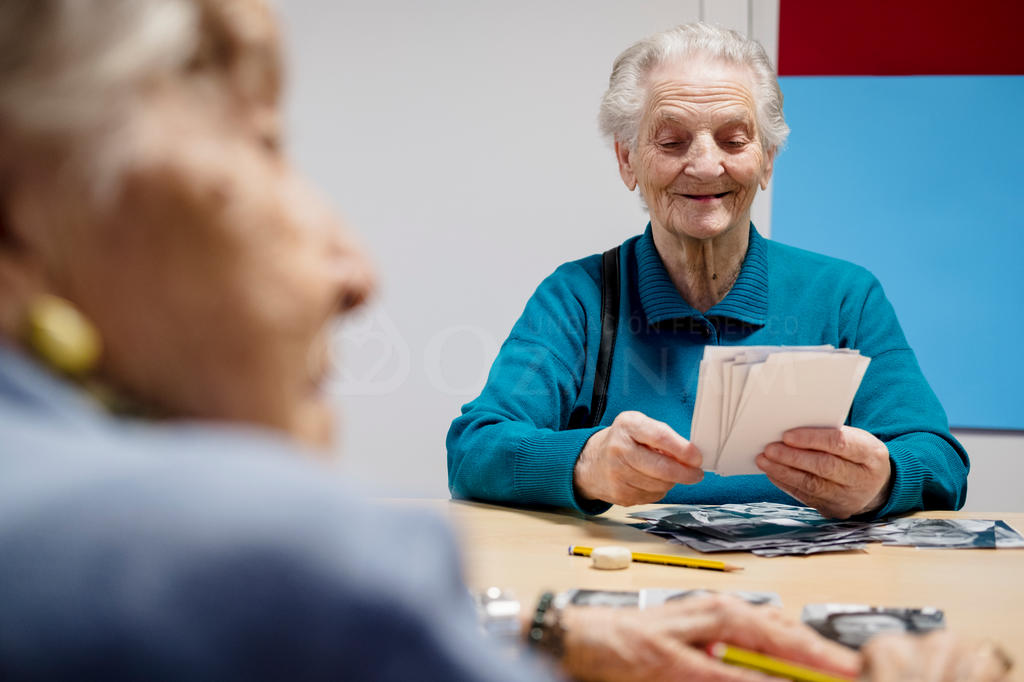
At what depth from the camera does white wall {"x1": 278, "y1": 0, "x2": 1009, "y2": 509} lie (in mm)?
3062

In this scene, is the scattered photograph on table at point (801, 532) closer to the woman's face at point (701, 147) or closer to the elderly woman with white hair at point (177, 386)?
the woman's face at point (701, 147)

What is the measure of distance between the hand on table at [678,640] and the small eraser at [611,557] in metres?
→ 0.33

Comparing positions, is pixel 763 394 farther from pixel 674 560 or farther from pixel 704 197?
pixel 704 197

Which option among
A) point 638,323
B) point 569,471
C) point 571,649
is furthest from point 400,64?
point 571,649

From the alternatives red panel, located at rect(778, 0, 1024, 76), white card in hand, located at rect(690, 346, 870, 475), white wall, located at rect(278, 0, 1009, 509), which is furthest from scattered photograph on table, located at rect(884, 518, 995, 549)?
red panel, located at rect(778, 0, 1024, 76)

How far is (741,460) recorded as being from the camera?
137 centimetres

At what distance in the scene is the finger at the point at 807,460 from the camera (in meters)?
1.36

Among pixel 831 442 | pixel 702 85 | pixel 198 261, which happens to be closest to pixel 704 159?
pixel 702 85

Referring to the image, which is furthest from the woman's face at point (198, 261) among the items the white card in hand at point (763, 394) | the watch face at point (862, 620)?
the white card in hand at point (763, 394)

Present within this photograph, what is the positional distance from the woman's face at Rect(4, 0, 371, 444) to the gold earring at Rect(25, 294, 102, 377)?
0.7 inches

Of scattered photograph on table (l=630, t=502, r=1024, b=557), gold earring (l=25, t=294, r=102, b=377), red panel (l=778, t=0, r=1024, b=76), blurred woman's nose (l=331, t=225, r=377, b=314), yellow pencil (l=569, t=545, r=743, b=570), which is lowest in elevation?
yellow pencil (l=569, t=545, r=743, b=570)

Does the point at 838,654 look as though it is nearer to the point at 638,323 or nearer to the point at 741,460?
the point at 741,460

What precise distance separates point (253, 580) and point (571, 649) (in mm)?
536

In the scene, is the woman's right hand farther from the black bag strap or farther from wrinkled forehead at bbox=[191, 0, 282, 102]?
wrinkled forehead at bbox=[191, 0, 282, 102]
